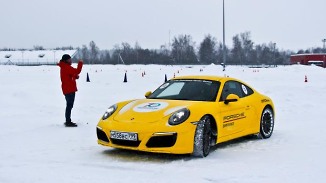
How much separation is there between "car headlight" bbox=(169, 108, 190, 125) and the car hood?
11cm

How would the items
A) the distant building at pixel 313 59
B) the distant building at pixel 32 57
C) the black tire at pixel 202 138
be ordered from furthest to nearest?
the distant building at pixel 32 57 → the distant building at pixel 313 59 → the black tire at pixel 202 138

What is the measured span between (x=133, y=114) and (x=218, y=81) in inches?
74.2

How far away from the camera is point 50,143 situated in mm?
8180

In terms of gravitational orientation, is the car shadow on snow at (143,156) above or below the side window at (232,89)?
below

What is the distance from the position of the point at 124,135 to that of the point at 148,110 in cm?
61

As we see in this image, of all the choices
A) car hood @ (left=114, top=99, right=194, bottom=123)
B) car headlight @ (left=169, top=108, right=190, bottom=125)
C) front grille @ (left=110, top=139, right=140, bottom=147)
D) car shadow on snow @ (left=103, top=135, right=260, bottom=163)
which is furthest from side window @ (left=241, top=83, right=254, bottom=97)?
front grille @ (left=110, top=139, right=140, bottom=147)

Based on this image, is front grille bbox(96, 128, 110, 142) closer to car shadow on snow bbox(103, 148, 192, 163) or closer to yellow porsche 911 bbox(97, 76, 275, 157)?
yellow porsche 911 bbox(97, 76, 275, 157)

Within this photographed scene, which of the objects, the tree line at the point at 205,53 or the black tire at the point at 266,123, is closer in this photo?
the black tire at the point at 266,123

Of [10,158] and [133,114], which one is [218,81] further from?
[10,158]

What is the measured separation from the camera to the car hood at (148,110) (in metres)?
6.79

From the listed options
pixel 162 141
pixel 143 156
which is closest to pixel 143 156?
pixel 143 156

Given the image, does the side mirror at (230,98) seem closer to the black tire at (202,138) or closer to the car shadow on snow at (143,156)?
the black tire at (202,138)

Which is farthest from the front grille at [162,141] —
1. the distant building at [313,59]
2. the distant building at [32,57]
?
the distant building at [32,57]

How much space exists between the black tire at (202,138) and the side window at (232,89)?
85 cm
